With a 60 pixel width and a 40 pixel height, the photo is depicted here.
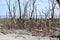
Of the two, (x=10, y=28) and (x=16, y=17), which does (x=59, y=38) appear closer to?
(x=10, y=28)

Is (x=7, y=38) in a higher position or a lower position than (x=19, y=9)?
lower

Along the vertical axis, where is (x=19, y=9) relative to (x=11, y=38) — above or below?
above

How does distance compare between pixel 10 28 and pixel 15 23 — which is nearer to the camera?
pixel 10 28

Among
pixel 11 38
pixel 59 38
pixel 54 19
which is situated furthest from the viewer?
pixel 54 19

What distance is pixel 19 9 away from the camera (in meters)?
8.16

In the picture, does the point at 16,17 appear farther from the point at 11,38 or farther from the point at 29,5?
the point at 11,38

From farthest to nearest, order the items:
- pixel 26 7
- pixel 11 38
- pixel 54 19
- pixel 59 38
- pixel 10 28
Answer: pixel 54 19, pixel 26 7, pixel 10 28, pixel 11 38, pixel 59 38

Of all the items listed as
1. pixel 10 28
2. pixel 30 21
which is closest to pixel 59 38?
pixel 10 28

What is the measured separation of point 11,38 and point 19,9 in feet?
9.77

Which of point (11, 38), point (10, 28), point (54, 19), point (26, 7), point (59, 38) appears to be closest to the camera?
point (59, 38)

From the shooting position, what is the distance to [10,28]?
713cm

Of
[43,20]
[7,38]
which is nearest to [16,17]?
[43,20]

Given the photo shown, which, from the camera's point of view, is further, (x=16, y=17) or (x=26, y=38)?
(x=16, y=17)

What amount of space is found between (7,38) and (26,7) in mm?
2855
